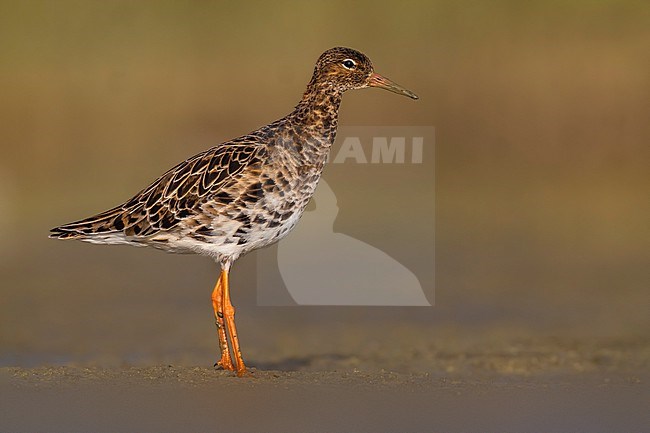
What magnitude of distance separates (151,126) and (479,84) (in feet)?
20.8

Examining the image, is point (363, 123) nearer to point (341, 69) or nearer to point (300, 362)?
point (341, 69)

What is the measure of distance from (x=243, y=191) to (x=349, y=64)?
1814 mm

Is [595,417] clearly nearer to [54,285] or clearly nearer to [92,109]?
[54,285]

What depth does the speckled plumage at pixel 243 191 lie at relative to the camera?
38.9 feet

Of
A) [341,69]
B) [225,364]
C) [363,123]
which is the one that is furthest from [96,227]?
[363,123]

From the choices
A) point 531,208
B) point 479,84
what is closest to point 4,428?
point 531,208

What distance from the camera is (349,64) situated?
1271cm

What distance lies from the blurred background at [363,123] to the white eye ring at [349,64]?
9.83ft

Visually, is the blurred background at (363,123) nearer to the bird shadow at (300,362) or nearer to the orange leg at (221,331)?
the bird shadow at (300,362)

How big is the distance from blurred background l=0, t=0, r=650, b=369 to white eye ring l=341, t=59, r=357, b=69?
3.00 metres

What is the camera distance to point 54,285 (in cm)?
1619

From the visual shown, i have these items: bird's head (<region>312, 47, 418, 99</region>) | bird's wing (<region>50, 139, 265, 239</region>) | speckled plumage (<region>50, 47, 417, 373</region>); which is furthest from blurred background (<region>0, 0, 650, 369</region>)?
bird's head (<region>312, 47, 418, 99</region>)

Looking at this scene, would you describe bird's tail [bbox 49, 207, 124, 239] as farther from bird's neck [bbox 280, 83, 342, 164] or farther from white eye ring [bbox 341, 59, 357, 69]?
white eye ring [bbox 341, 59, 357, 69]

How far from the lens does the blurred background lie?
599 inches
